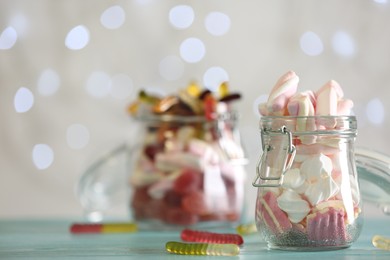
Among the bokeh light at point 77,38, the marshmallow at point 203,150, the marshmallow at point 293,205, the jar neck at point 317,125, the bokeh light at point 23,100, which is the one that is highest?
the bokeh light at point 77,38

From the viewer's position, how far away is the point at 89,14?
1.97 metres

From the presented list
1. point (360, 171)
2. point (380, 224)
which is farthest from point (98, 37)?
point (360, 171)

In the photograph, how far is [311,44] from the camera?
1.92 metres

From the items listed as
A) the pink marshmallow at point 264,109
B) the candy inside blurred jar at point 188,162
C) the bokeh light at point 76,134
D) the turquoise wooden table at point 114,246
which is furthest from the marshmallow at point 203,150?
the bokeh light at point 76,134

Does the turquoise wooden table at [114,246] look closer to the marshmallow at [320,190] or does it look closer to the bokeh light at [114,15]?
the marshmallow at [320,190]

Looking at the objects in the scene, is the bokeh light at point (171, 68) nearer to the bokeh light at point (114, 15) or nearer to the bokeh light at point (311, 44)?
the bokeh light at point (114, 15)

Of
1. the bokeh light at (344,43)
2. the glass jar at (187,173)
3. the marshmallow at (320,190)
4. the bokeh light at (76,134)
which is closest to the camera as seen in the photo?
the marshmallow at (320,190)

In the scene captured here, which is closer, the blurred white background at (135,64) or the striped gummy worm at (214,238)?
the striped gummy worm at (214,238)

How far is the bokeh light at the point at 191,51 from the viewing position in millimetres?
1957

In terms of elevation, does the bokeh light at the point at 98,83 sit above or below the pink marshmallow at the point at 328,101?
above

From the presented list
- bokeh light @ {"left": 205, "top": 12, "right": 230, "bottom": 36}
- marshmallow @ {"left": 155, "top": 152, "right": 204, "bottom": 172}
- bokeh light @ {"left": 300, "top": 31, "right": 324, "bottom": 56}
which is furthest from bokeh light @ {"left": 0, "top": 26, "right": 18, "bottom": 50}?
marshmallow @ {"left": 155, "top": 152, "right": 204, "bottom": 172}

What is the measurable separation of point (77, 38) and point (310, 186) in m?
1.19

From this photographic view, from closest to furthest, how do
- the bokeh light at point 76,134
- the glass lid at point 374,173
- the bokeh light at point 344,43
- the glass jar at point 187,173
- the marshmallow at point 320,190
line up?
the marshmallow at point 320,190, the glass lid at point 374,173, the glass jar at point 187,173, the bokeh light at point 344,43, the bokeh light at point 76,134

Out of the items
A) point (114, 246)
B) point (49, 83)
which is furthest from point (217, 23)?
point (114, 246)
